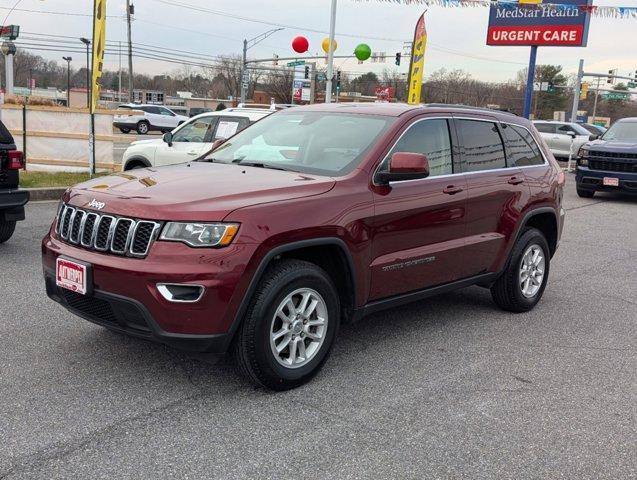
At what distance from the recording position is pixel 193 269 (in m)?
3.46

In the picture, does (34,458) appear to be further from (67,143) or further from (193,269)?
(67,143)

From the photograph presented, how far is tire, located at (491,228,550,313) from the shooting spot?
18.7 ft

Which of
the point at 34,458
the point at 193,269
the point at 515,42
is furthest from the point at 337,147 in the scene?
the point at 515,42

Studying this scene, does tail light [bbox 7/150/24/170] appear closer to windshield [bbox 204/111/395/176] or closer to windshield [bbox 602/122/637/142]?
windshield [bbox 204/111/395/176]

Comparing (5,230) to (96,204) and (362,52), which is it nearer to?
(96,204)

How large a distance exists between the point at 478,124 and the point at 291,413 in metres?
3.00

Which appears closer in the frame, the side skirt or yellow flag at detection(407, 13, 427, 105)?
the side skirt

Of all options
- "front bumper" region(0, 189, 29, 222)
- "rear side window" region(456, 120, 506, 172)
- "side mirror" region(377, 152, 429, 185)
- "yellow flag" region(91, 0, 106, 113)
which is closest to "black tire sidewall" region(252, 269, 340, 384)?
"side mirror" region(377, 152, 429, 185)

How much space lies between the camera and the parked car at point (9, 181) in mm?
7020

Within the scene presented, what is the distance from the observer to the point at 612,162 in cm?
1457

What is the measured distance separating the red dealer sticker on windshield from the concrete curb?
61.9 feet

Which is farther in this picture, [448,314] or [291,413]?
[448,314]

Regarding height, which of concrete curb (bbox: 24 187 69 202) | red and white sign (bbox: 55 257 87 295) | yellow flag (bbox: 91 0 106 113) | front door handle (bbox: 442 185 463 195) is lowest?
concrete curb (bbox: 24 187 69 202)

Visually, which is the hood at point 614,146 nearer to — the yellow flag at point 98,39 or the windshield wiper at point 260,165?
the yellow flag at point 98,39
